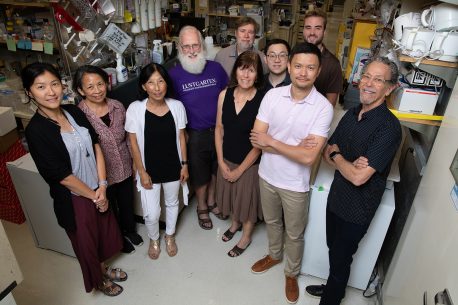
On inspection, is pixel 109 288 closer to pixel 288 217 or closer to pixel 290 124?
pixel 288 217

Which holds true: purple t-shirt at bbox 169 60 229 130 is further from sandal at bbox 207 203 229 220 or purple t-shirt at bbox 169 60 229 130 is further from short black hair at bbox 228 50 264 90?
sandal at bbox 207 203 229 220

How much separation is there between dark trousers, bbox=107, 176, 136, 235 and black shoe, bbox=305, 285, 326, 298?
1.36 metres

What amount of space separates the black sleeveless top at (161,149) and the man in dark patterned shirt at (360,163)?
97 cm

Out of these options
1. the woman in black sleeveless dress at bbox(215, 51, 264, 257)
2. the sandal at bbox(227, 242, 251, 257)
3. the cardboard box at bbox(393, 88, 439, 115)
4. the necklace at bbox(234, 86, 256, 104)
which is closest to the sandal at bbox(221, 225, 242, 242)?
the sandal at bbox(227, 242, 251, 257)

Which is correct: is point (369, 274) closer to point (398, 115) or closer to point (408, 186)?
point (408, 186)

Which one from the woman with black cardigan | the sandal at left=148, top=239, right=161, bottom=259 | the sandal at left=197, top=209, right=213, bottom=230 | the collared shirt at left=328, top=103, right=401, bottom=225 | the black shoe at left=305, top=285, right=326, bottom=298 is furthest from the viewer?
the sandal at left=197, top=209, right=213, bottom=230

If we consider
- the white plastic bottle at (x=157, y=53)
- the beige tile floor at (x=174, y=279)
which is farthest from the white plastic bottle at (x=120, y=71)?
the beige tile floor at (x=174, y=279)

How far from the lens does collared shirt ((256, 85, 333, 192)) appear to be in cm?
169

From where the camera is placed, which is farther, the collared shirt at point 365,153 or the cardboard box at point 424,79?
the cardboard box at point 424,79

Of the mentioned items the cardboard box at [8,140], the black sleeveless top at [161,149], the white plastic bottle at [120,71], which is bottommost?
the cardboard box at [8,140]

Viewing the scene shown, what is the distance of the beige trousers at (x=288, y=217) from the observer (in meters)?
1.91

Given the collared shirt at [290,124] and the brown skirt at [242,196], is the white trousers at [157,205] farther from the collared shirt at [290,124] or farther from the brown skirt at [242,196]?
the collared shirt at [290,124]

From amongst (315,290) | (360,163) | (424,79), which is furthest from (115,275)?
(424,79)

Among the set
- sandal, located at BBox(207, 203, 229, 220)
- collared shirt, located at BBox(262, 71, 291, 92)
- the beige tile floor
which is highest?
collared shirt, located at BBox(262, 71, 291, 92)
